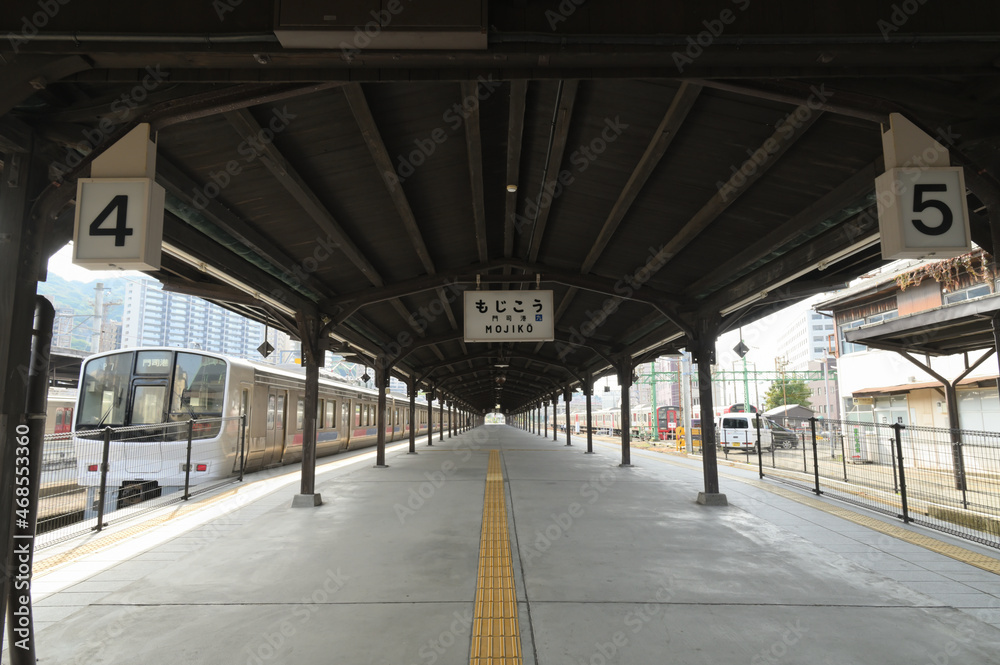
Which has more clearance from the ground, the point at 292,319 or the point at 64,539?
the point at 292,319

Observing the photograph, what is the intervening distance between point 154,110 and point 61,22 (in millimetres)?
600

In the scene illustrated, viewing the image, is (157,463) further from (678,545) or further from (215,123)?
(678,545)

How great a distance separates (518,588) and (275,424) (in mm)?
10587

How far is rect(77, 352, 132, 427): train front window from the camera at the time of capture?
33.8ft

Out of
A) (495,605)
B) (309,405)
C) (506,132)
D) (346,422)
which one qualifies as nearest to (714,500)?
(495,605)

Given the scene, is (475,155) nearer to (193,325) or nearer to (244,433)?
(244,433)

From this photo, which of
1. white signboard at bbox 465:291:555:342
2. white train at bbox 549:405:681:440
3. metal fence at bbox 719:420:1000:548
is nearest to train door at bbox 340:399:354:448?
white signboard at bbox 465:291:555:342

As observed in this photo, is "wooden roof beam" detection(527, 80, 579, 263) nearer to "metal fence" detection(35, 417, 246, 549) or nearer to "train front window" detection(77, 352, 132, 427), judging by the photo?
"metal fence" detection(35, 417, 246, 549)

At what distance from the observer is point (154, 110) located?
11.5 ft

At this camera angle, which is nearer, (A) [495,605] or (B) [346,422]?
(A) [495,605]

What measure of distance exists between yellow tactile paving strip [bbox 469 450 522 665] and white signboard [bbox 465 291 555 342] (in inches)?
117

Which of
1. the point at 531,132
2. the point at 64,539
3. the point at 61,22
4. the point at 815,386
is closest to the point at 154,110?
the point at 61,22

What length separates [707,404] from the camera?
9250mm

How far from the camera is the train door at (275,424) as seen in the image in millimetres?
13164
